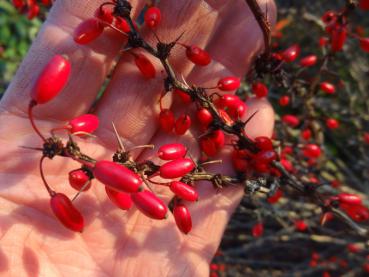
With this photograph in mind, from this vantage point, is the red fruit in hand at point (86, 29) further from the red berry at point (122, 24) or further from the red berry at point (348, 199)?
the red berry at point (348, 199)

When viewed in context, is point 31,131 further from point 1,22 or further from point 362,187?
point 1,22

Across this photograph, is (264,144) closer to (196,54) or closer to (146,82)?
(196,54)

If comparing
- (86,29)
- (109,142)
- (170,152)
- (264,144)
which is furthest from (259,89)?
(86,29)

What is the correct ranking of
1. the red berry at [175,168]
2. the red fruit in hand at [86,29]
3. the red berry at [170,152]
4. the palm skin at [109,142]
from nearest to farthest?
the red berry at [175,168]
the red berry at [170,152]
the red fruit in hand at [86,29]
the palm skin at [109,142]

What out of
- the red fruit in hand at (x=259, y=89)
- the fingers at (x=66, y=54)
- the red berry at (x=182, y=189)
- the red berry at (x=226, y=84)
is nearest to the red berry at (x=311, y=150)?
the red fruit in hand at (x=259, y=89)

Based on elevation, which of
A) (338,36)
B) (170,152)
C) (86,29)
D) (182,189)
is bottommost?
(182,189)
